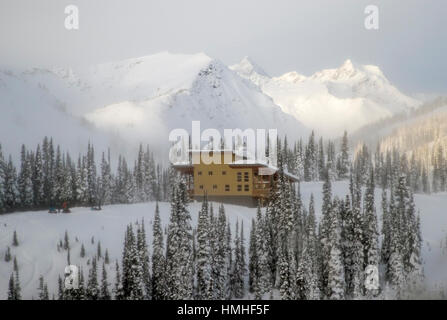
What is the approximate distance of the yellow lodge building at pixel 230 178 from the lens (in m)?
76.9

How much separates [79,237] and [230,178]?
28.7 m

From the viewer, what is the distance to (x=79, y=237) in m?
56.3

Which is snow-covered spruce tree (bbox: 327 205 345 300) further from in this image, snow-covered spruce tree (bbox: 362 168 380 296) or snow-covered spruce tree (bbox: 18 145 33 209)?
snow-covered spruce tree (bbox: 18 145 33 209)

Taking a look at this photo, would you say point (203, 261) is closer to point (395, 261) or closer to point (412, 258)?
point (395, 261)

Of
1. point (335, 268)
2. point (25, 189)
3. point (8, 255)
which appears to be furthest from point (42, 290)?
point (25, 189)

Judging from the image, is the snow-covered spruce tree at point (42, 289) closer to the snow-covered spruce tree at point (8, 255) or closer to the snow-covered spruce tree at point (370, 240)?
the snow-covered spruce tree at point (8, 255)

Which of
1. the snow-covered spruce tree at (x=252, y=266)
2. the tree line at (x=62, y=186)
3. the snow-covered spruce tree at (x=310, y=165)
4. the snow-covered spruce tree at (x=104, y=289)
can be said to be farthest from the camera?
the snow-covered spruce tree at (x=310, y=165)

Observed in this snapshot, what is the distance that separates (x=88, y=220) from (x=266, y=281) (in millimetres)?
25679

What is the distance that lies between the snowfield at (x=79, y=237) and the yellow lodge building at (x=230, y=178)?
98.1 inches

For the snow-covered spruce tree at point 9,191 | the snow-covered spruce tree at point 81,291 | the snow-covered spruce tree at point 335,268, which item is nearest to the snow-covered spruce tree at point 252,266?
the snow-covered spruce tree at point 335,268

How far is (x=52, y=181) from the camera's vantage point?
320ft

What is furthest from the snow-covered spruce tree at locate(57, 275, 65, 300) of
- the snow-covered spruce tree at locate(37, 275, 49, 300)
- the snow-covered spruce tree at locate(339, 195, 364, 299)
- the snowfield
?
the snow-covered spruce tree at locate(339, 195, 364, 299)

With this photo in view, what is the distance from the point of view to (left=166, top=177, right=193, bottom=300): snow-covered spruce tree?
141 feet
